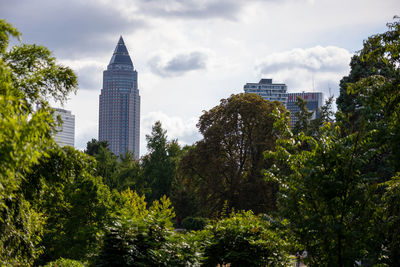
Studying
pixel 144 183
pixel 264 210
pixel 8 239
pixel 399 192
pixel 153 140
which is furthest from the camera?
pixel 153 140

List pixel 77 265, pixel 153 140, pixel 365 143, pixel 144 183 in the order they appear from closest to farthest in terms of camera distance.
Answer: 1. pixel 365 143
2. pixel 77 265
3. pixel 144 183
4. pixel 153 140

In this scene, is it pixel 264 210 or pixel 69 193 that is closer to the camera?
pixel 69 193

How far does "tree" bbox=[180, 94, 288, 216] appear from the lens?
29.8 m

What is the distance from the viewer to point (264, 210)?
96.4 ft

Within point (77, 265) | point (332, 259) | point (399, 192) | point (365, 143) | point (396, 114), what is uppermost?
point (396, 114)

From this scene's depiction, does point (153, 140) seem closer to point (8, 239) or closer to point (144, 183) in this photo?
point (144, 183)

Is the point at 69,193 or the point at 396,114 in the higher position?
the point at 396,114

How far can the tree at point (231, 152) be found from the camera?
97.6ft

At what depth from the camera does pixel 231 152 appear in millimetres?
30812

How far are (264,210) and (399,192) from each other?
22012 millimetres

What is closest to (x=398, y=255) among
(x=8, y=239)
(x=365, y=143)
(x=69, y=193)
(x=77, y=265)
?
(x=365, y=143)

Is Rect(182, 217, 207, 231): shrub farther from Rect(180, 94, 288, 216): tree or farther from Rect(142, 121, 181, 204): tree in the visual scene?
Rect(142, 121, 181, 204): tree

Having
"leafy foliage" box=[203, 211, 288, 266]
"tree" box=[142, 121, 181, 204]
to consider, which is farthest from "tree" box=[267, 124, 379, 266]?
"tree" box=[142, 121, 181, 204]

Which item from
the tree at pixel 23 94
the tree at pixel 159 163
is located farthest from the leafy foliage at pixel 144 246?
the tree at pixel 159 163
